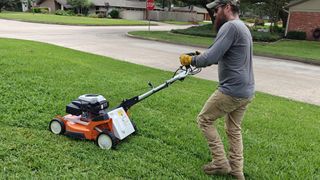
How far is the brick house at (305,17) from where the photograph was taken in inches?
1059

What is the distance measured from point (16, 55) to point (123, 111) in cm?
552

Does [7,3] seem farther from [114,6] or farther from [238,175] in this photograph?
[238,175]

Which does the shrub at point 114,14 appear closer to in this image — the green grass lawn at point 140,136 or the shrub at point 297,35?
the shrub at point 297,35

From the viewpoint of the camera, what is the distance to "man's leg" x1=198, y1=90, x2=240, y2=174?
11.7ft

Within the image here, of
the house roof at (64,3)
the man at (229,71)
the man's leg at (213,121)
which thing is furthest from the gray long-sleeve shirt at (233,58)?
the house roof at (64,3)

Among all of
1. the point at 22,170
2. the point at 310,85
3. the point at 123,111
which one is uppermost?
the point at 123,111

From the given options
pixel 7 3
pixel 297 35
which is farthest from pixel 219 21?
pixel 7 3

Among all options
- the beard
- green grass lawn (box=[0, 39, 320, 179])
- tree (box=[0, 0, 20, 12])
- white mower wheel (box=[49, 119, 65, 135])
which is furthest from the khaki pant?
tree (box=[0, 0, 20, 12])

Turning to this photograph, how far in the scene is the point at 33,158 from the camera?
3906mm

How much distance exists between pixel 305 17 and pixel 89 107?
1040 inches

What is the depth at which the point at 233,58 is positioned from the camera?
11.3 feet

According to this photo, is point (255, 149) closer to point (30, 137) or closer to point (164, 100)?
point (164, 100)

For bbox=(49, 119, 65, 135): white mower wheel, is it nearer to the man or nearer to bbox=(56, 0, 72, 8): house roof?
the man

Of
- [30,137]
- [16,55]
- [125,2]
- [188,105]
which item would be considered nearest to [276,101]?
[188,105]
